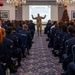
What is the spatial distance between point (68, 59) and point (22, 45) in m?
3.19

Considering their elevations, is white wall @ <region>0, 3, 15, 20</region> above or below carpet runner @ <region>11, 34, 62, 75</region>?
above

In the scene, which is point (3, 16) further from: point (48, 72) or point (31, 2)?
point (48, 72)

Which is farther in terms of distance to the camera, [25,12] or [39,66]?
[25,12]

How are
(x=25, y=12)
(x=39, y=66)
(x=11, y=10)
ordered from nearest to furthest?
(x=39, y=66) < (x=11, y=10) < (x=25, y=12)

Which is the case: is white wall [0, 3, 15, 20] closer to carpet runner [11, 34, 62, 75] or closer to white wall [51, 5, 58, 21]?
white wall [51, 5, 58, 21]

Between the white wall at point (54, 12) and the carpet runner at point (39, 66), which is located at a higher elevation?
the white wall at point (54, 12)

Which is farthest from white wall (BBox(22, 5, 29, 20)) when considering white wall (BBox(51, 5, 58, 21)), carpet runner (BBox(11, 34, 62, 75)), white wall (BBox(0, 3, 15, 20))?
carpet runner (BBox(11, 34, 62, 75))

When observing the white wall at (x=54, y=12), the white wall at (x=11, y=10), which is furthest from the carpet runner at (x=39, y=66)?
the white wall at (x=54, y=12)

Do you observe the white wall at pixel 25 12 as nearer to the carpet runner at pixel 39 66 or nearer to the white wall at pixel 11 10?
the white wall at pixel 11 10

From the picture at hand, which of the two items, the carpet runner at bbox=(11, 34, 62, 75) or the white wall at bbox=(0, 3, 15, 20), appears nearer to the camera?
the carpet runner at bbox=(11, 34, 62, 75)

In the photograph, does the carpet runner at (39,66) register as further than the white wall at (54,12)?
No

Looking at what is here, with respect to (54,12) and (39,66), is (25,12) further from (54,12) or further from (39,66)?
(39,66)

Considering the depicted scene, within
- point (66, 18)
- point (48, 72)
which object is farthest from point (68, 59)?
point (66, 18)

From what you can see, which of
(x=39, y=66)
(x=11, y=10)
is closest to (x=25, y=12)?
(x=11, y=10)
